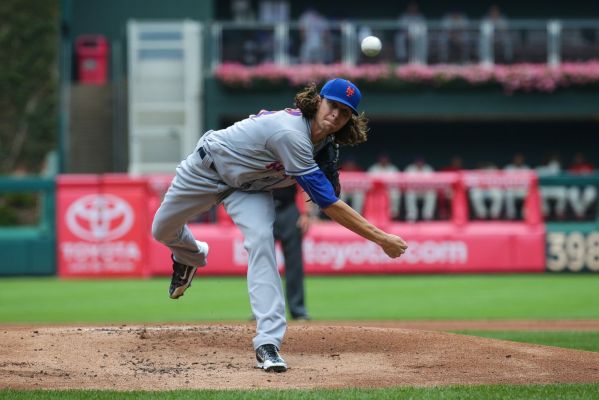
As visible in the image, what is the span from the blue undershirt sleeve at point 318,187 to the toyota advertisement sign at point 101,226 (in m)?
11.5

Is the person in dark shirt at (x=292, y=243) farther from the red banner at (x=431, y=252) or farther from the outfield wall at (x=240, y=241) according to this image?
the red banner at (x=431, y=252)

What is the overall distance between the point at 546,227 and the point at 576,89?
30.6 ft

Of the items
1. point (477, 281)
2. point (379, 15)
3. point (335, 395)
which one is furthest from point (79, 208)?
point (379, 15)

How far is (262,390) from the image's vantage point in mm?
6539

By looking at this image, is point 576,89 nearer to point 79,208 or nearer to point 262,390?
point 79,208

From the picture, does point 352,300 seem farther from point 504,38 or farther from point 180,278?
point 504,38

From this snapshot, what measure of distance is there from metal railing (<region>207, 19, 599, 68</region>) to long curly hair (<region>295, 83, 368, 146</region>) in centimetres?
1838

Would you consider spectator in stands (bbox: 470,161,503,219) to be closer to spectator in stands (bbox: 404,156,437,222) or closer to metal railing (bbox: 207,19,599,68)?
spectator in stands (bbox: 404,156,437,222)

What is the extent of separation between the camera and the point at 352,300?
1448 centimetres

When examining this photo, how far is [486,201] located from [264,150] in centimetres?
1262

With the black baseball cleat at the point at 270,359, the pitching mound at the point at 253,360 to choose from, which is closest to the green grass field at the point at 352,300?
the pitching mound at the point at 253,360

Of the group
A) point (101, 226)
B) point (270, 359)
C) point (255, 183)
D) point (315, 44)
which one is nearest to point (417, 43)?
point (315, 44)

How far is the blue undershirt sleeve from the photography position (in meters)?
7.12

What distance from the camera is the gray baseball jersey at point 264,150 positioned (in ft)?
23.4
